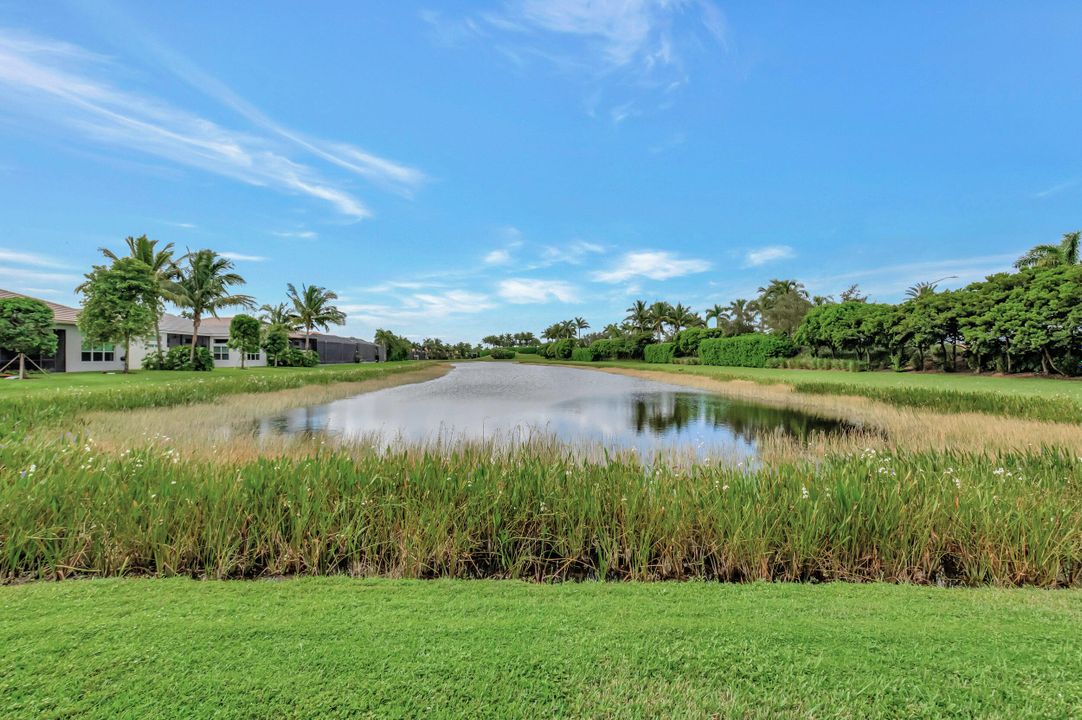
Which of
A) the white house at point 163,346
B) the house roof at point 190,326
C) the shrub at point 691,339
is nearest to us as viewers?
the white house at point 163,346

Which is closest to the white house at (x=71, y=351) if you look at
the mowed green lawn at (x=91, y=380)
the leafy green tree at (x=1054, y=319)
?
the mowed green lawn at (x=91, y=380)

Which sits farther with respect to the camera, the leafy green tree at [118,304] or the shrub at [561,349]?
the shrub at [561,349]

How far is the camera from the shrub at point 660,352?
5756 cm

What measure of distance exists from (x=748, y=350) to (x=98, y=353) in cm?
4886

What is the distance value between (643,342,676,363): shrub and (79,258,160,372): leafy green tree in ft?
165

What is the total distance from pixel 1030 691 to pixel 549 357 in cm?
9410

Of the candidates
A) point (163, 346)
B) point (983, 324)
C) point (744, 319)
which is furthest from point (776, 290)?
point (163, 346)

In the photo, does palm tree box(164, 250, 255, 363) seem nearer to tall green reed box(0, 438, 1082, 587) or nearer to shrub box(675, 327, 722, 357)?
tall green reed box(0, 438, 1082, 587)

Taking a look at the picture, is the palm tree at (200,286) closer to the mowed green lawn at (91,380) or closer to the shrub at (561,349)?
the mowed green lawn at (91,380)

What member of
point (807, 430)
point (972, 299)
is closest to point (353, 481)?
point (807, 430)

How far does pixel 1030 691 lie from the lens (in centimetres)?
199

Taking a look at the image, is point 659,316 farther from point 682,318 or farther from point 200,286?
point 200,286

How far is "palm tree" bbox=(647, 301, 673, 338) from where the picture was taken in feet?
237

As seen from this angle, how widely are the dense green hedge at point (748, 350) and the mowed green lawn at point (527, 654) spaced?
42.0m
